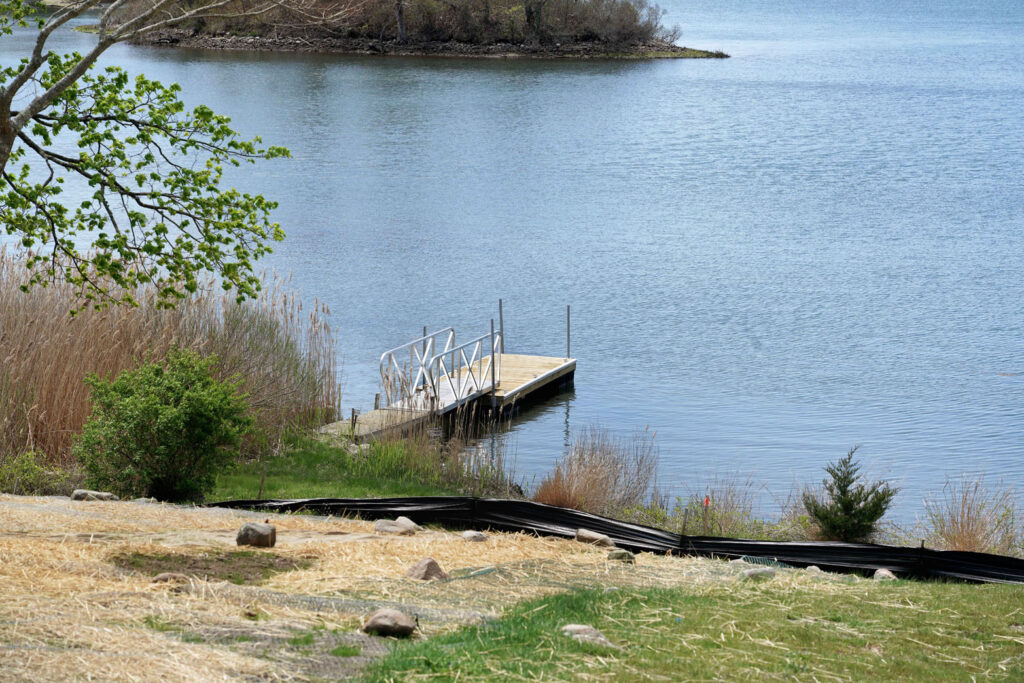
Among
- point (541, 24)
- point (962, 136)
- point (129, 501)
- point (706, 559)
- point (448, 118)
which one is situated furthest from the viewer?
point (541, 24)

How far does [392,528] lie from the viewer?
30.1 feet

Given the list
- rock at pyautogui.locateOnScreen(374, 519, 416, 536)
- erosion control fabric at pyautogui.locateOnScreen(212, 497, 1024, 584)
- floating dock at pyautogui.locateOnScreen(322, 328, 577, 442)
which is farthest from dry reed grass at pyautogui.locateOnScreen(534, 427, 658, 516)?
rock at pyautogui.locateOnScreen(374, 519, 416, 536)

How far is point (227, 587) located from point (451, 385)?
10.1 meters

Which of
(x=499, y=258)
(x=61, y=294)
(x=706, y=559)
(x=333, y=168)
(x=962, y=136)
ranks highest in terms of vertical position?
(x=962, y=136)

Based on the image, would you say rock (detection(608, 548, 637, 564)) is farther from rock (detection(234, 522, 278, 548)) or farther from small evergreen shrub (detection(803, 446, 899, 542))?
small evergreen shrub (detection(803, 446, 899, 542))

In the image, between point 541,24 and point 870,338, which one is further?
point 541,24

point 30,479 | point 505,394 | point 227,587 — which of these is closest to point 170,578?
point 227,587

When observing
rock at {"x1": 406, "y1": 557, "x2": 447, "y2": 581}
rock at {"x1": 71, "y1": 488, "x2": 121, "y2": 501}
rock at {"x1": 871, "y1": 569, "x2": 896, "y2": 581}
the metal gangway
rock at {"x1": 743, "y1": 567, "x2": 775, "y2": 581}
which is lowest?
rock at {"x1": 871, "y1": 569, "x2": 896, "y2": 581}

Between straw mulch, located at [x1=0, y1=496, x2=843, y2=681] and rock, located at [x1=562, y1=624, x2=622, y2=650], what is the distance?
61cm

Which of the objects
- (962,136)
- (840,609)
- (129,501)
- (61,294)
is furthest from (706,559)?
(962,136)

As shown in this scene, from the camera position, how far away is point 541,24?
7562 cm

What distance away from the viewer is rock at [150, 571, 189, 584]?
21.5 feet

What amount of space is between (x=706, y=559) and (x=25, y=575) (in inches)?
192

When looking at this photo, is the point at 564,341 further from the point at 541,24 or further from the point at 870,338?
the point at 541,24
